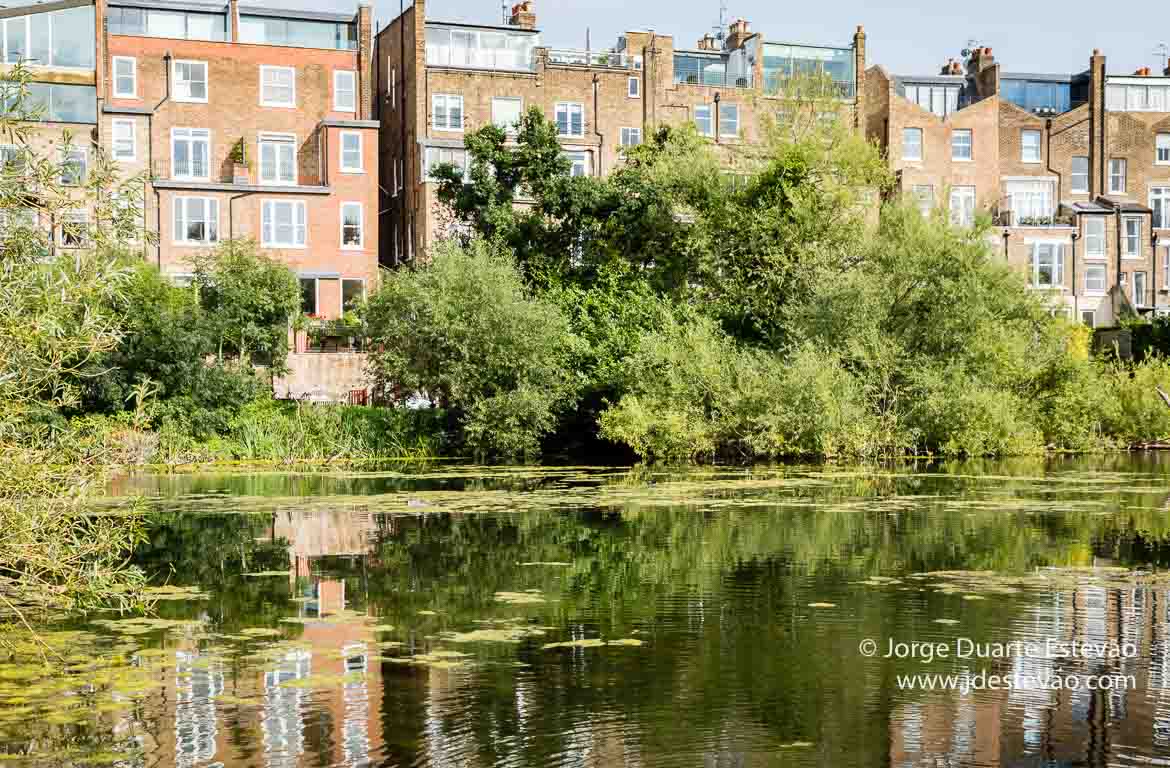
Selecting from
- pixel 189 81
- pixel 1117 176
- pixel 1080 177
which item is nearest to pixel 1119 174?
pixel 1117 176

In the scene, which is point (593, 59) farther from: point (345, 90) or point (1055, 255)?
point (1055, 255)

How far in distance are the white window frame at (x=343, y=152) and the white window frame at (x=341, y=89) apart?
211cm

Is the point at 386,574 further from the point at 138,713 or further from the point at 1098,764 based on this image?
the point at 1098,764

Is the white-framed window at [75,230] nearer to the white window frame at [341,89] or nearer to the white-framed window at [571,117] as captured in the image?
the white window frame at [341,89]

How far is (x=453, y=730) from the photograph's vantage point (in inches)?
404

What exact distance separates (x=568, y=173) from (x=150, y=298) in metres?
15.9

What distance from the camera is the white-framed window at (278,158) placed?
212ft

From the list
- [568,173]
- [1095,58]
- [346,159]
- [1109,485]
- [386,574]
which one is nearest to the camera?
[386,574]

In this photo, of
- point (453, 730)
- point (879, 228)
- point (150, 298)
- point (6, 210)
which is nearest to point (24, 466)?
point (6, 210)

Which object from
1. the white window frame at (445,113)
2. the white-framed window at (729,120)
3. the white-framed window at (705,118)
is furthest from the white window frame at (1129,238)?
the white window frame at (445,113)

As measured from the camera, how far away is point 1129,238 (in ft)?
259

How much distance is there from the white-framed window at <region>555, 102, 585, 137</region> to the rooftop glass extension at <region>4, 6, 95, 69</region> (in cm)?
2272

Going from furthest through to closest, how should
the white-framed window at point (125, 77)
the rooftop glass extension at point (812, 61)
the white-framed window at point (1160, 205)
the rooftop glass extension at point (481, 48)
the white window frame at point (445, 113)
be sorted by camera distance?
the white-framed window at point (1160, 205) → the rooftop glass extension at point (812, 61) → the rooftop glass extension at point (481, 48) → the white window frame at point (445, 113) → the white-framed window at point (125, 77)

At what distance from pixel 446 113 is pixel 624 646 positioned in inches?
2227
